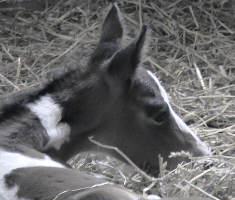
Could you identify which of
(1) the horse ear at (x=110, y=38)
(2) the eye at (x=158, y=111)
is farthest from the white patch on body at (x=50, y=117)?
(2) the eye at (x=158, y=111)

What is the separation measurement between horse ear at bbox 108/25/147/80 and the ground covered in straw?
54cm

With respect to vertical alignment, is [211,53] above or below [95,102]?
below

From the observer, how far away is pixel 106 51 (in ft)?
9.79

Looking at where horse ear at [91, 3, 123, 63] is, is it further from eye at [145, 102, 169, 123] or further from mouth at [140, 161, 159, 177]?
mouth at [140, 161, 159, 177]

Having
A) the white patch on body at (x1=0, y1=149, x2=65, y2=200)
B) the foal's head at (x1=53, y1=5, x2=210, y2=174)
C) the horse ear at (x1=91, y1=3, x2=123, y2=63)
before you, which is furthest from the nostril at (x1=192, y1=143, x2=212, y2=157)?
the white patch on body at (x1=0, y1=149, x2=65, y2=200)

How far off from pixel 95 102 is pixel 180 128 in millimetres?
509

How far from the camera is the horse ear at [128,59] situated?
2.71m

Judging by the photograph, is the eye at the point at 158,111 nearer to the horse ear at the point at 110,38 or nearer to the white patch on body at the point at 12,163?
the horse ear at the point at 110,38

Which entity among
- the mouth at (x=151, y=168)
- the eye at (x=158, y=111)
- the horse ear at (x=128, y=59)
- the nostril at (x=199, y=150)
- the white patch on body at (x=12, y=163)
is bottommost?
the mouth at (x=151, y=168)

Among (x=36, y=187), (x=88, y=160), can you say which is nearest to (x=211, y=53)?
(x=88, y=160)

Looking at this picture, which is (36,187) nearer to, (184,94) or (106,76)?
(106,76)

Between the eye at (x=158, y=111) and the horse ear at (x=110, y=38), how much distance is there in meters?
0.33

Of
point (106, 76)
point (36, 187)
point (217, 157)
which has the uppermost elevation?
point (106, 76)

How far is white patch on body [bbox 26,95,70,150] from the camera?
2.74 meters
